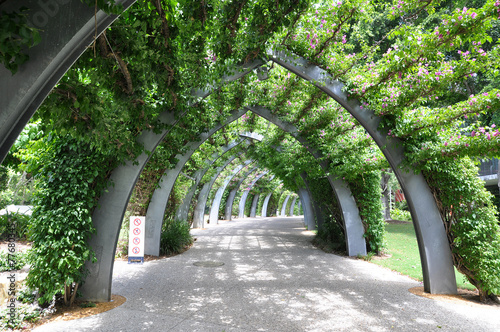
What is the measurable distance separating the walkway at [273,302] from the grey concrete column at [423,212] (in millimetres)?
604

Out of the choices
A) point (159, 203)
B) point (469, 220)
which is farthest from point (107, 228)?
point (469, 220)

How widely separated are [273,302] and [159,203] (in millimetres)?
5571

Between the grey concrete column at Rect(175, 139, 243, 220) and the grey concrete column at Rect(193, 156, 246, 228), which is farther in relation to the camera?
the grey concrete column at Rect(193, 156, 246, 228)

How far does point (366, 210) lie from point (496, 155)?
505cm

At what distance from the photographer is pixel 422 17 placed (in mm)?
12508

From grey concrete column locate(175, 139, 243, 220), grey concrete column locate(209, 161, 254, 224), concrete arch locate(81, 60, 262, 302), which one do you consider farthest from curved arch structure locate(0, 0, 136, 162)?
grey concrete column locate(209, 161, 254, 224)

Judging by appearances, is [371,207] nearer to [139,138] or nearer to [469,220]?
[469,220]

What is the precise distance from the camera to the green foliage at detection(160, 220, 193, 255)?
973 cm

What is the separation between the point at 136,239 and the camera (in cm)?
661

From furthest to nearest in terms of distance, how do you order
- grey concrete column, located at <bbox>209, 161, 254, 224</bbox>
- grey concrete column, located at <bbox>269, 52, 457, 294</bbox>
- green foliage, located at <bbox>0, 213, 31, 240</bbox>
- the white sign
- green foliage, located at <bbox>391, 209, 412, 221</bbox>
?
green foliage, located at <bbox>391, 209, 412, 221</bbox>
grey concrete column, located at <bbox>209, 161, 254, 224</bbox>
the white sign
grey concrete column, located at <bbox>269, 52, 457, 294</bbox>
green foliage, located at <bbox>0, 213, 31, 240</bbox>

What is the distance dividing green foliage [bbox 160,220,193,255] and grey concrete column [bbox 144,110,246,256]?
19.9 inches

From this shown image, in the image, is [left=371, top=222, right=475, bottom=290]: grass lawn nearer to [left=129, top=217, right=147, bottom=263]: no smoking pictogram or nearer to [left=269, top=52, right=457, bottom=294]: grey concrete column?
[left=269, top=52, right=457, bottom=294]: grey concrete column

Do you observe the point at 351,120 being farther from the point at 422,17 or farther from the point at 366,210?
the point at 422,17

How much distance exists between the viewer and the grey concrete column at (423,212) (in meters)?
5.49
